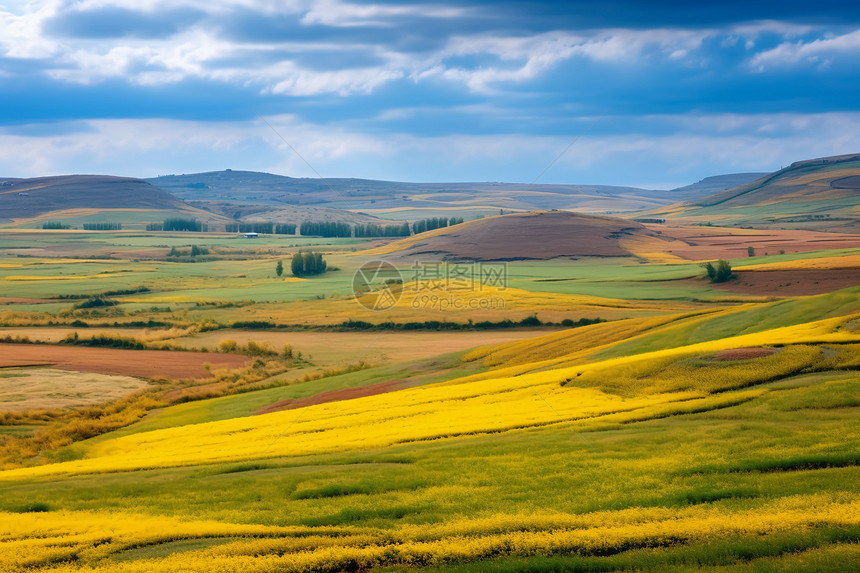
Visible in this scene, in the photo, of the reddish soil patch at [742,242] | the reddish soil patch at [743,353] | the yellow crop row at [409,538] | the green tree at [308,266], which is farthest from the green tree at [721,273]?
the yellow crop row at [409,538]

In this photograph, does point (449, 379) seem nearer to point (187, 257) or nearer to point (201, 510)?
point (201, 510)

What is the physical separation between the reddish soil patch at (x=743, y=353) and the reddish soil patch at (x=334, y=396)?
1713cm

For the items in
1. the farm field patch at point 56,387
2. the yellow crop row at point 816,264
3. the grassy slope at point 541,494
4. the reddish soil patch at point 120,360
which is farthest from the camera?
the yellow crop row at point 816,264

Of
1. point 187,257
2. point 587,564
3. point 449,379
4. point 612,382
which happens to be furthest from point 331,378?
point 187,257

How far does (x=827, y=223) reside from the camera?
18212cm

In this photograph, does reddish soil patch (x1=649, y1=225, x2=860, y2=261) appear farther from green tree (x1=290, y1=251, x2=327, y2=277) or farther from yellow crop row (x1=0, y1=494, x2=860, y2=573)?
yellow crop row (x1=0, y1=494, x2=860, y2=573)

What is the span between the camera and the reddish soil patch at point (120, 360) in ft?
168

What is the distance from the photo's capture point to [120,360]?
182 ft

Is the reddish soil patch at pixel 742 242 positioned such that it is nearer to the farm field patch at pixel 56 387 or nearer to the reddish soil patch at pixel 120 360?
the reddish soil patch at pixel 120 360

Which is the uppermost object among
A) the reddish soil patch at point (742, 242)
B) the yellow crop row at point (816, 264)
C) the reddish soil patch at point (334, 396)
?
the reddish soil patch at point (742, 242)

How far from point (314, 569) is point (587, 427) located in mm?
10677

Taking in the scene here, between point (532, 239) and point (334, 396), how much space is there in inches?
4706

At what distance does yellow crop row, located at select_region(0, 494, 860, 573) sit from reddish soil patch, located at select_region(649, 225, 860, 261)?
117559mm

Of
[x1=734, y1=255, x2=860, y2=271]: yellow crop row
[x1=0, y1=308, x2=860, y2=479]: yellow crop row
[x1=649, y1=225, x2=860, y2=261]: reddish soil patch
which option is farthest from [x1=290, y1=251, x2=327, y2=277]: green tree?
[x1=0, y1=308, x2=860, y2=479]: yellow crop row
